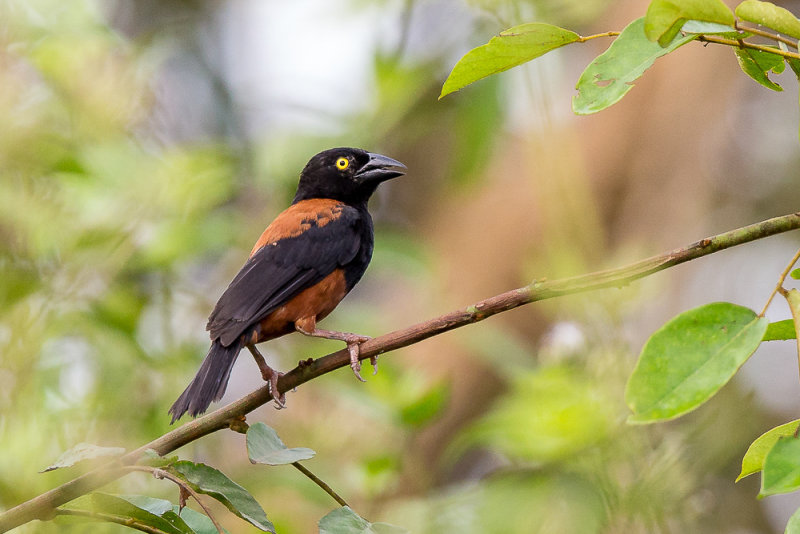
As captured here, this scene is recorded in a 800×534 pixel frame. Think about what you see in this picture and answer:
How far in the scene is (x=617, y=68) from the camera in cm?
132

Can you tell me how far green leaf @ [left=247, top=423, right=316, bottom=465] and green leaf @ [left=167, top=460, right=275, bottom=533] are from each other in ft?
0.20

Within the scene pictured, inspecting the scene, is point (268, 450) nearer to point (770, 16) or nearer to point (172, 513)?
point (172, 513)

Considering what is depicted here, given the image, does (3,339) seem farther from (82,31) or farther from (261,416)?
(261,416)

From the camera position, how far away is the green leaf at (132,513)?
154 centimetres

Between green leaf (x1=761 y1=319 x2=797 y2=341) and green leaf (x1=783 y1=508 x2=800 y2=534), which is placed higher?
green leaf (x1=761 y1=319 x2=797 y2=341)

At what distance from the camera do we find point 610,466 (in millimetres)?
2607

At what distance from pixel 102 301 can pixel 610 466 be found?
180cm

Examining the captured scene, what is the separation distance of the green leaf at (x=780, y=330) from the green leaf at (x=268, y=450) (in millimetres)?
776

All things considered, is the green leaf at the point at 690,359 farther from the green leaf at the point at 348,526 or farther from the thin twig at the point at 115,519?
the thin twig at the point at 115,519

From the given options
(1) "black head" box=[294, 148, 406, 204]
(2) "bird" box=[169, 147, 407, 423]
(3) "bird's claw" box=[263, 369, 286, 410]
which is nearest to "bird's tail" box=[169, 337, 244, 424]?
(2) "bird" box=[169, 147, 407, 423]

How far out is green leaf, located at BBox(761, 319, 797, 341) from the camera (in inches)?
54.0

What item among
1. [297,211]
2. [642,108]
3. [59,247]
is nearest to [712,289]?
[642,108]

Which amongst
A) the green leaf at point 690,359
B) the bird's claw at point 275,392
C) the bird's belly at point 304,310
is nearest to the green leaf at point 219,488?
the bird's claw at point 275,392

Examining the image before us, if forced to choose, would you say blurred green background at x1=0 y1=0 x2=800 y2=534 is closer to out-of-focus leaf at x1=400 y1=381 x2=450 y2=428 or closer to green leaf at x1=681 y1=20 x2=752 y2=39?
A: out-of-focus leaf at x1=400 y1=381 x2=450 y2=428
